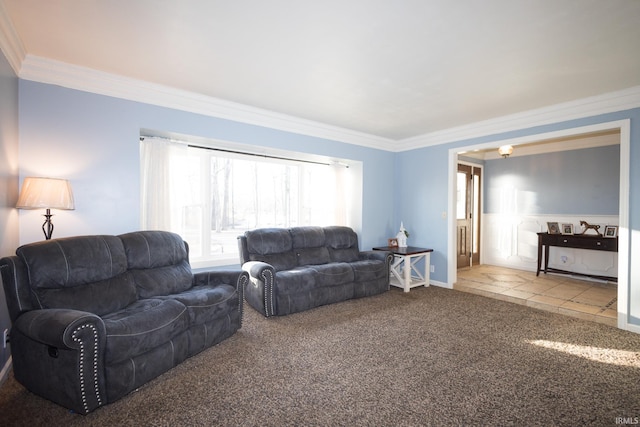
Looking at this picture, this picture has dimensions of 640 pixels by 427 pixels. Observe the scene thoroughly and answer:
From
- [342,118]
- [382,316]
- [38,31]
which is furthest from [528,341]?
[38,31]

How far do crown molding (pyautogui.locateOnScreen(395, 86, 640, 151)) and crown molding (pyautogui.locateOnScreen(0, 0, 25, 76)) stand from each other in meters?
5.04

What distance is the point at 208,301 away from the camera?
9.00 ft

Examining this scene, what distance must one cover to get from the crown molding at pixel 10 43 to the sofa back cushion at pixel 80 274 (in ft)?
4.85

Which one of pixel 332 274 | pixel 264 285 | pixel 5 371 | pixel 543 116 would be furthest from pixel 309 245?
pixel 543 116

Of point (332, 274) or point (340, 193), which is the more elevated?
point (340, 193)

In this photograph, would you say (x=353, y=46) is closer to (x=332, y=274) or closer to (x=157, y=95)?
(x=157, y=95)

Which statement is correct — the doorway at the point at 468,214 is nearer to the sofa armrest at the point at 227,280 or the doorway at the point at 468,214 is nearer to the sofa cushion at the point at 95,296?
the sofa armrest at the point at 227,280

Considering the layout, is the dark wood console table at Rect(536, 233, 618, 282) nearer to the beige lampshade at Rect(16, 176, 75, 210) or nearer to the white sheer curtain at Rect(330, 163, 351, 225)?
the white sheer curtain at Rect(330, 163, 351, 225)

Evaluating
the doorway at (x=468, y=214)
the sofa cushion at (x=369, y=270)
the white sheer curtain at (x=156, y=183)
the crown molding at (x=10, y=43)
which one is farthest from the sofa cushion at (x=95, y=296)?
the doorway at (x=468, y=214)

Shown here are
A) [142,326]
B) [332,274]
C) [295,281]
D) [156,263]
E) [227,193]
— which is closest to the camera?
[142,326]

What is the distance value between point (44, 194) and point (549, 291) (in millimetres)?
6128

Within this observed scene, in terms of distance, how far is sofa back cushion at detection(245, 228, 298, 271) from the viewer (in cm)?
409

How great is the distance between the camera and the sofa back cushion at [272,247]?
4086 mm

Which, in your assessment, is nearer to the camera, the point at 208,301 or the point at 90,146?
the point at 208,301
